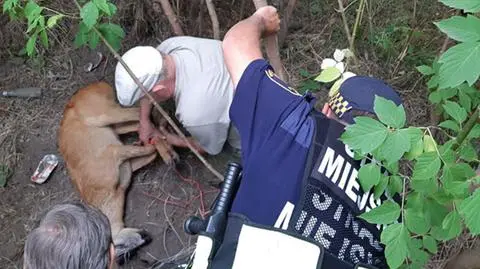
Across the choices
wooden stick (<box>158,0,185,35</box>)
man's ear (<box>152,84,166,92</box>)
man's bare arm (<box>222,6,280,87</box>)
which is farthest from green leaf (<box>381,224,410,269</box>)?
wooden stick (<box>158,0,185,35</box>)

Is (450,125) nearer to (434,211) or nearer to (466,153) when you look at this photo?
(466,153)

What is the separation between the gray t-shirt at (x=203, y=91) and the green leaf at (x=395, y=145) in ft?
5.84

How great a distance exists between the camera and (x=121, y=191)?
3.54m

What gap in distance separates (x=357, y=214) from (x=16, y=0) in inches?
60.7

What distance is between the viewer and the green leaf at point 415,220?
61.8 inches

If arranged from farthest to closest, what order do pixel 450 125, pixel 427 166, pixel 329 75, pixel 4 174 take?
1. pixel 4 174
2. pixel 329 75
3. pixel 450 125
4. pixel 427 166

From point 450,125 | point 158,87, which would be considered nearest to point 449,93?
point 450,125

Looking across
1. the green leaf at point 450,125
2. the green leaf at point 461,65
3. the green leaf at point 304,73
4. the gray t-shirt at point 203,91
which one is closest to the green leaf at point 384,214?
the green leaf at point 450,125

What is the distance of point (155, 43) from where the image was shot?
402 centimetres

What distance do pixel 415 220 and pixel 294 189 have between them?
30cm

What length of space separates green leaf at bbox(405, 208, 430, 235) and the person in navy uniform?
11cm

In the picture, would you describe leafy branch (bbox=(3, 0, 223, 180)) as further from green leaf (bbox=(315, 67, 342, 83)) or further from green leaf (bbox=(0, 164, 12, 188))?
green leaf (bbox=(0, 164, 12, 188))

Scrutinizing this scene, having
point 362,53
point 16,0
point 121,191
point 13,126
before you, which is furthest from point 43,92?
point 362,53

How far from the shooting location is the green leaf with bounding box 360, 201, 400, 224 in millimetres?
1530
